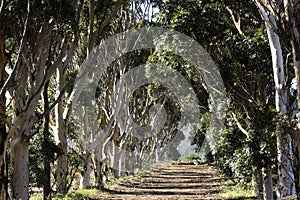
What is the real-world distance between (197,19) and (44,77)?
5.07 meters

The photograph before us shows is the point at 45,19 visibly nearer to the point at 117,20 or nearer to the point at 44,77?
the point at 44,77

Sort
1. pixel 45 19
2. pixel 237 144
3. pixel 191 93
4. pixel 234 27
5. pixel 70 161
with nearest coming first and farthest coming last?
pixel 45 19
pixel 234 27
pixel 237 144
pixel 191 93
pixel 70 161

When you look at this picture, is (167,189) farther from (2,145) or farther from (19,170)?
(2,145)

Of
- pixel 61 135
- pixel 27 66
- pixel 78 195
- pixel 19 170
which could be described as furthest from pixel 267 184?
pixel 61 135

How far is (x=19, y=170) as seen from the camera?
1236 cm

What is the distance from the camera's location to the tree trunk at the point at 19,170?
1227 centimetres

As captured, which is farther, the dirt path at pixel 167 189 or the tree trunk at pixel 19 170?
the dirt path at pixel 167 189

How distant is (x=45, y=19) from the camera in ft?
36.1

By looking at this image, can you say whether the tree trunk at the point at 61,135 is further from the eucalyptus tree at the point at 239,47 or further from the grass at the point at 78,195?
the eucalyptus tree at the point at 239,47

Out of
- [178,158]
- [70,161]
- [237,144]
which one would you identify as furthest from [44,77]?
[178,158]

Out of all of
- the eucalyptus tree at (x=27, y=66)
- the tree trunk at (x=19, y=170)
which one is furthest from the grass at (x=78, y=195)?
the eucalyptus tree at (x=27, y=66)

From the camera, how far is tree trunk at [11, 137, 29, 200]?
12266 mm

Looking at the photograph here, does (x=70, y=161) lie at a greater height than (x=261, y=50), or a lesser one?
lesser

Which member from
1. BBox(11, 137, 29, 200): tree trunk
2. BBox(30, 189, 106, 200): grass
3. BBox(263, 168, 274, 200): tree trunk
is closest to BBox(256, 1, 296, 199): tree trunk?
BBox(263, 168, 274, 200): tree trunk
